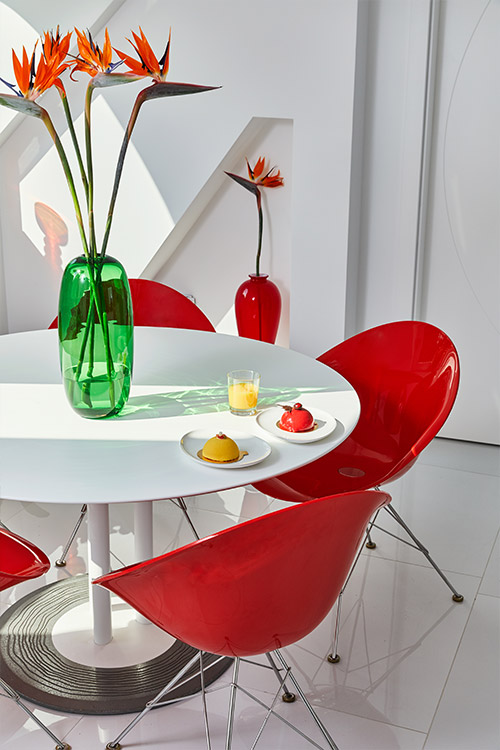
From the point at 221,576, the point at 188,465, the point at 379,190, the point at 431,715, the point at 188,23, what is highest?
the point at 188,23

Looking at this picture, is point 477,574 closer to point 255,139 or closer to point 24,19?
point 255,139

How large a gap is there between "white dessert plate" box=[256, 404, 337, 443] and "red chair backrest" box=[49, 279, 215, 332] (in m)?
1.16

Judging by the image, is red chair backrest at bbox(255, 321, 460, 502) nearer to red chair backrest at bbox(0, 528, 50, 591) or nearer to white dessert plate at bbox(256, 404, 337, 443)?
white dessert plate at bbox(256, 404, 337, 443)

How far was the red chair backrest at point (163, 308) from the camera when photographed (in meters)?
3.21

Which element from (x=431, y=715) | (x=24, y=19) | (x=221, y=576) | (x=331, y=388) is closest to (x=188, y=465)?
(x=221, y=576)

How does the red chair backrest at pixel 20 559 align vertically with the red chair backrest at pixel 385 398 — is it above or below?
below

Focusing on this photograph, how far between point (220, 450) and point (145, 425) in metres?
0.30

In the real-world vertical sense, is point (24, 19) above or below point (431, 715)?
above

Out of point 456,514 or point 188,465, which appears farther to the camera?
point 456,514

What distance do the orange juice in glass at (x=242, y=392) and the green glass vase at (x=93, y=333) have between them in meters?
0.27

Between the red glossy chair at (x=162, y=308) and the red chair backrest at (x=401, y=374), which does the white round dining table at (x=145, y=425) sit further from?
the red glossy chair at (x=162, y=308)

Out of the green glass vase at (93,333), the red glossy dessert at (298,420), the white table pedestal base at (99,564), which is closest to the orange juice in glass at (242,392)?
the red glossy dessert at (298,420)

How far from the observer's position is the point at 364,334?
2729 millimetres

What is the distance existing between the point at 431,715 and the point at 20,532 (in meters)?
1.59
